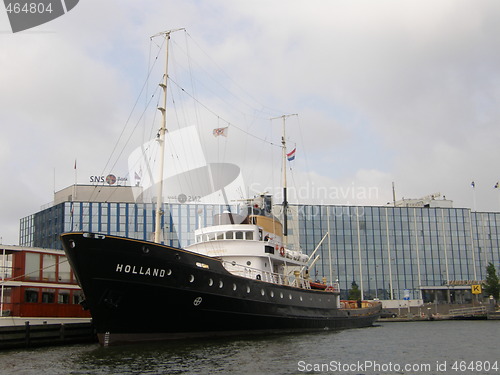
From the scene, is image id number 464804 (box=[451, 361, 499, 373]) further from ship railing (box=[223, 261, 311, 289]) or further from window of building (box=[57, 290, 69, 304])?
window of building (box=[57, 290, 69, 304])

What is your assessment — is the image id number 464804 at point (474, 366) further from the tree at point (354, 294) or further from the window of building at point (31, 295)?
the tree at point (354, 294)

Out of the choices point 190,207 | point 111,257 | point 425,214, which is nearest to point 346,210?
point 425,214

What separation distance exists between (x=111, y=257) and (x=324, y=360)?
11.4 metres

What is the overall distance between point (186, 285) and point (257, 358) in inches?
268

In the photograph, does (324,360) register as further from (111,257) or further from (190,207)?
(190,207)

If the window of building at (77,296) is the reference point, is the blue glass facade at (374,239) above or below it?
above

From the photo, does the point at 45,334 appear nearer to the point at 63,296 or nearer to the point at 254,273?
the point at 63,296

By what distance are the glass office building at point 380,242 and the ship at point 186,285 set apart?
5059 cm

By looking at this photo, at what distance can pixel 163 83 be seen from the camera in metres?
34.6

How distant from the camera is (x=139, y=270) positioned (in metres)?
28.4

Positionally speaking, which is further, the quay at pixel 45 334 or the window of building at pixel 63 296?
the window of building at pixel 63 296

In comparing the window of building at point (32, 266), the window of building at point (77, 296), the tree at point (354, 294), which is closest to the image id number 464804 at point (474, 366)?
the window of building at point (77, 296)
